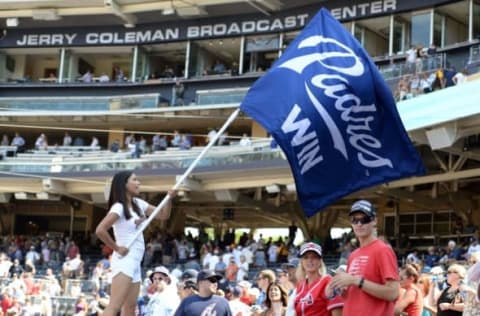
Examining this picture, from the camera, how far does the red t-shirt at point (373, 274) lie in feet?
17.1

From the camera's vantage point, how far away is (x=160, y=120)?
3359 cm

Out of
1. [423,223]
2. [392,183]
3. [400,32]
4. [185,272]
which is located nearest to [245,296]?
[185,272]

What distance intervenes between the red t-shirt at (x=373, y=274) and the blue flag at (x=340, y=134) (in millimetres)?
1358

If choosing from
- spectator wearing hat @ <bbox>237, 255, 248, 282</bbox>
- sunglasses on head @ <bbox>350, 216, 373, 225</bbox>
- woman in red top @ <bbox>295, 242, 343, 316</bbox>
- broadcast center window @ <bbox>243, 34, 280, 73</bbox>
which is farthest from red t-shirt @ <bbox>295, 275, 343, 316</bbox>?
broadcast center window @ <bbox>243, 34, 280, 73</bbox>

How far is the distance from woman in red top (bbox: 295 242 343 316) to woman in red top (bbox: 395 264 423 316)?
4.68 feet

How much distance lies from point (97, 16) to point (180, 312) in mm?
28921

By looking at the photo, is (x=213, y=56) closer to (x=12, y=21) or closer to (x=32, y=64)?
(x=12, y=21)

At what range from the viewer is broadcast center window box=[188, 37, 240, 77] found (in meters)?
33.9

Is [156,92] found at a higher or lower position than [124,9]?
lower

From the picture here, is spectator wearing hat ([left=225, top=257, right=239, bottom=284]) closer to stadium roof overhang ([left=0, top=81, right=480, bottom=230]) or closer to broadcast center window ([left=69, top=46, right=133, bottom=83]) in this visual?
stadium roof overhang ([left=0, top=81, right=480, bottom=230])

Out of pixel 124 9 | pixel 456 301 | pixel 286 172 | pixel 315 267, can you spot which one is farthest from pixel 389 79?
pixel 315 267

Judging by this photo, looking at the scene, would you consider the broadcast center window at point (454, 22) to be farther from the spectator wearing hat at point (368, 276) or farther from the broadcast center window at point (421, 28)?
the spectator wearing hat at point (368, 276)

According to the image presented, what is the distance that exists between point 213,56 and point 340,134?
29115 mm

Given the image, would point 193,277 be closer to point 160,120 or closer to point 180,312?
point 180,312
